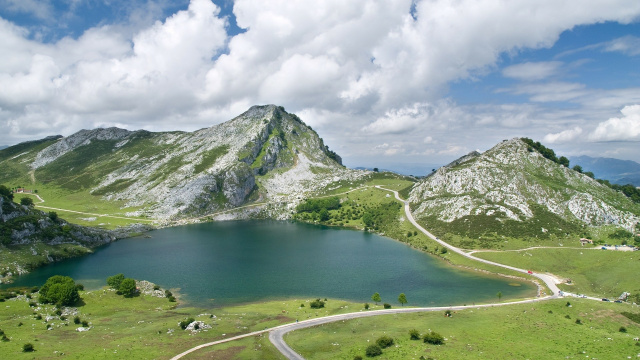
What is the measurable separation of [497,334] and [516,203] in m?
112

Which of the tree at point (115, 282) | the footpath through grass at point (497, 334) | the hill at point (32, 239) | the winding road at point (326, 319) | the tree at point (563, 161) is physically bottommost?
the winding road at point (326, 319)

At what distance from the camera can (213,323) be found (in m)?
67.8

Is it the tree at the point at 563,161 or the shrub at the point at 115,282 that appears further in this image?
the tree at the point at 563,161

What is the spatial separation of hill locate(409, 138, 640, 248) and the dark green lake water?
2905 cm

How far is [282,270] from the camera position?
117m

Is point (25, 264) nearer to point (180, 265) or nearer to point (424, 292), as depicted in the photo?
point (180, 265)

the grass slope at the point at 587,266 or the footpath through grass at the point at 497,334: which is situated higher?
the grass slope at the point at 587,266

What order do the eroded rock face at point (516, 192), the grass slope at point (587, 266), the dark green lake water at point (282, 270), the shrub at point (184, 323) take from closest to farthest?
1. the shrub at point (184, 323)
2. the grass slope at point (587, 266)
3. the dark green lake water at point (282, 270)
4. the eroded rock face at point (516, 192)

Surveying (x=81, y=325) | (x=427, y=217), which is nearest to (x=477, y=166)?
(x=427, y=217)

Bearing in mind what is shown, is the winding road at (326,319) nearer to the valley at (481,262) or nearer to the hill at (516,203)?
the valley at (481,262)

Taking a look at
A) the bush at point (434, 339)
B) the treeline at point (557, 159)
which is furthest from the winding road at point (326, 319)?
the treeline at point (557, 159)

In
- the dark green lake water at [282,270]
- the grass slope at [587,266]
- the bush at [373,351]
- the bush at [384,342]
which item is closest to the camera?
the bush at [373,351]

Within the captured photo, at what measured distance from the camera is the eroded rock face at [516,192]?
144875 millimetres

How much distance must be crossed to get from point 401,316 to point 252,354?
33144mm
